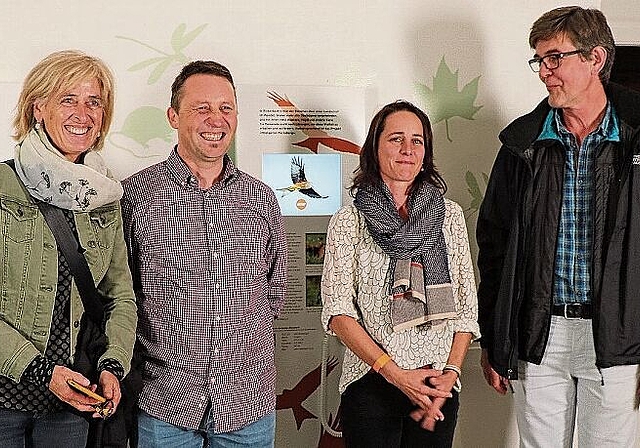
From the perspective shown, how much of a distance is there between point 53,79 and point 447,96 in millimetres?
1548

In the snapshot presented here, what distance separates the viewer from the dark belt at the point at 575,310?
2.37 metres

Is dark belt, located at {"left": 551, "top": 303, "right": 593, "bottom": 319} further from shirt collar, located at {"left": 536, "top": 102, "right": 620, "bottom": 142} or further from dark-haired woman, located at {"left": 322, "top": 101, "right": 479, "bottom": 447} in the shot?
shirt collar, located at {"left": 536, "top": 102, "right": 620, "bottom": 142}

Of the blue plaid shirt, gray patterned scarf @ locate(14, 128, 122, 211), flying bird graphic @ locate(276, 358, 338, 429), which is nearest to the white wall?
flying bird graphic @ locate(276, 358, 338, 429)

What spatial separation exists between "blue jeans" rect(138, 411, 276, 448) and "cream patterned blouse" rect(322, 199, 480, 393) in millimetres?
282

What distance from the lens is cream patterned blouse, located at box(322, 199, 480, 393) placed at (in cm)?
230

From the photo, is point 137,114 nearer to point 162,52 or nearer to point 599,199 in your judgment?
point 162,52

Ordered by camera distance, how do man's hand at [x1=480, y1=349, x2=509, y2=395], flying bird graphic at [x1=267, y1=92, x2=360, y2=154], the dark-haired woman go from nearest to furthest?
the dark-haired woman, man's hand at [x1=480, y1=349, x2=509, y2=395], flying bird graphic at [x1=267, y1=92, x2=360, y2=154]

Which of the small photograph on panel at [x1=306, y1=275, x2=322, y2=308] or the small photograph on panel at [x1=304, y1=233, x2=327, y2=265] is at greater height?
the small photograph on panel at [x1=304, y1=233, x2=327, y2=265]

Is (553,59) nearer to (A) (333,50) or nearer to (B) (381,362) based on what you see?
(A) (333,50)

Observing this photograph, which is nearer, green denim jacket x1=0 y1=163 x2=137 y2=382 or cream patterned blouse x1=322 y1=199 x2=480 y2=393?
green denim jacket x1=0 y1=163 x2=137 y2=382

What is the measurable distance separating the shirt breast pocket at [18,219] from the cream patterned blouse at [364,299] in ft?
2.67

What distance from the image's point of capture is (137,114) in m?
2.77

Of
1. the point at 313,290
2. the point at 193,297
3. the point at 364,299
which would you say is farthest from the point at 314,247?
the point at 193,297

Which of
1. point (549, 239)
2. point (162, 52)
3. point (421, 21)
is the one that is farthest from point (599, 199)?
point (162, 52)
